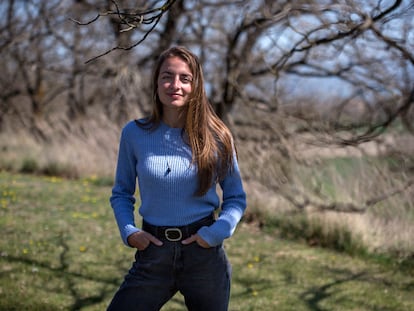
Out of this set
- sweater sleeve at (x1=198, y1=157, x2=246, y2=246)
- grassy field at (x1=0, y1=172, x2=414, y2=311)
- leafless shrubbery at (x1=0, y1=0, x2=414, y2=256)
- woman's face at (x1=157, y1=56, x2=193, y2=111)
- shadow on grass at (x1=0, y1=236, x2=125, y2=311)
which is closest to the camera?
sweater sleeve at (x1=198, y1=157, x2=246, y2=246)

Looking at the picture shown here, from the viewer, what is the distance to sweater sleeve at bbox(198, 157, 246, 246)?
2059 mm

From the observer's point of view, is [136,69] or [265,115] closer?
[265,115]

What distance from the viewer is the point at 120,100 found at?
38.9 ft

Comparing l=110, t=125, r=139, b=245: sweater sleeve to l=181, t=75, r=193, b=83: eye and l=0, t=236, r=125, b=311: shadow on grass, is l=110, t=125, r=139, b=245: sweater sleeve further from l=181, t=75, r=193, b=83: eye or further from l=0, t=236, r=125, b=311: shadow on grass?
l=0, t=236, r=125, b=311: shadow on grass

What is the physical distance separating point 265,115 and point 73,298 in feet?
17.4

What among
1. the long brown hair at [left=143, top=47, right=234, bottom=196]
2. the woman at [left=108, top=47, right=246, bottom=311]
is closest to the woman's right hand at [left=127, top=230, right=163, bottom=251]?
the woman at [left=108, top=47, right=246, bottom=311]

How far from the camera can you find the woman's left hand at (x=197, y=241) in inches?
81.2

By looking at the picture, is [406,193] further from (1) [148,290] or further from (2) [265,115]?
(1) [148,290]

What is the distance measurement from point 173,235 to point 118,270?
9.04 ft

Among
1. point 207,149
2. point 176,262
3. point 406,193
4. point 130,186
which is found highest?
point 207,149

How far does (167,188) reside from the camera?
2.15 meters

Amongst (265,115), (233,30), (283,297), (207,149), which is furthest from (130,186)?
(233,30)

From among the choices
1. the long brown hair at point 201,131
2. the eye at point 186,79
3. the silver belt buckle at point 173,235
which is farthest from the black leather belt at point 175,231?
the eye at point 186,79

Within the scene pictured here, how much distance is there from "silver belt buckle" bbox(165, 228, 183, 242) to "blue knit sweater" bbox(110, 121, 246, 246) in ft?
0.13
